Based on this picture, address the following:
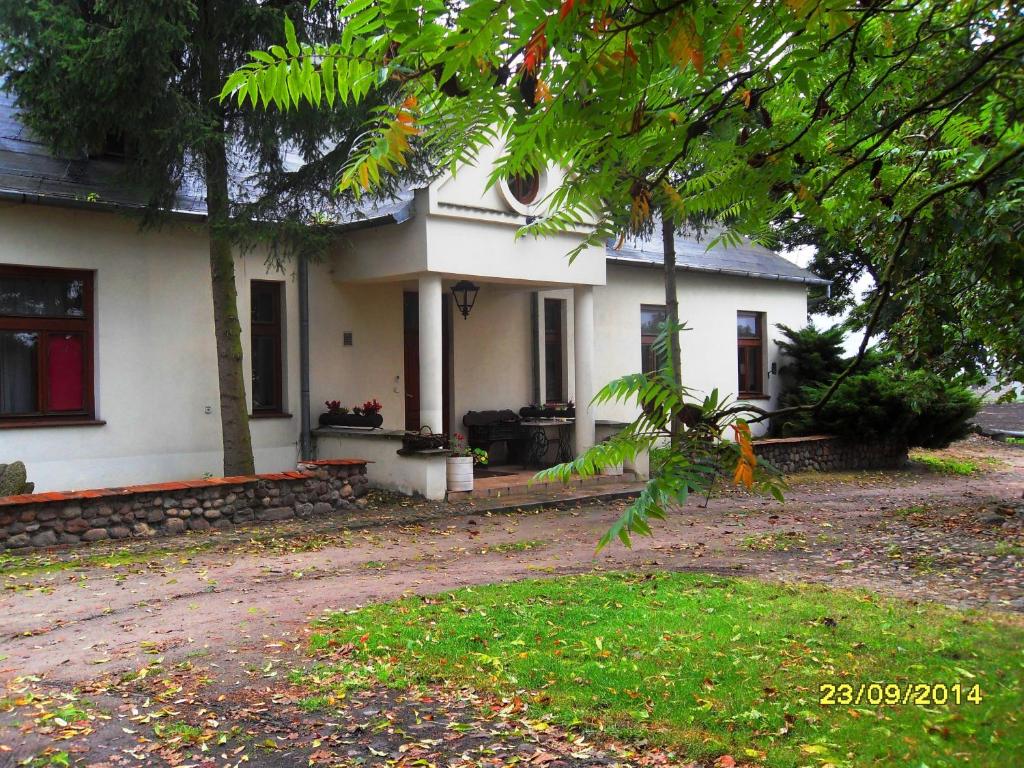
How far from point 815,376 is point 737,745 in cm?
1810

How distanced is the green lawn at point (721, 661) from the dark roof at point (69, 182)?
7.12 meters

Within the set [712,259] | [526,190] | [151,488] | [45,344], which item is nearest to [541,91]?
[151,488]

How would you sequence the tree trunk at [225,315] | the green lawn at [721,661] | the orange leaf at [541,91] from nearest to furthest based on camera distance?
1. the orange leaf at [541,91]
2. the green lawn at [721,661]
3. the tree trunk at [225,315]

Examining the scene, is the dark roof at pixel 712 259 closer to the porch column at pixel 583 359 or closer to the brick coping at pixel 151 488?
the porch column at pixel 583 359

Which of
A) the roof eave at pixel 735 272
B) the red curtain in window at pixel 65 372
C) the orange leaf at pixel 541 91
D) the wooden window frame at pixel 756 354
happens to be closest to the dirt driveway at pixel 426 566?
the red curtain in window at pixel 65 372

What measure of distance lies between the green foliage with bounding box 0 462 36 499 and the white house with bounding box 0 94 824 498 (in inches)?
28.4

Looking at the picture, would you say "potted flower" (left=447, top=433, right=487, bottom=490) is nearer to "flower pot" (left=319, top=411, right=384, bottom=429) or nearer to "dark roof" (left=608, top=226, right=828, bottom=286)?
"flower pot" (left=319, top=411, right=384, bottom=429)

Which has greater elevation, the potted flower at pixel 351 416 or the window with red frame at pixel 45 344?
the window with red frame at pixel 45 344

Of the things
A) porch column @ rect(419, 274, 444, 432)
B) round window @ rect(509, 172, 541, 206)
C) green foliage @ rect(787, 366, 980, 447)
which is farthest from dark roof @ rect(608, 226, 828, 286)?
porch column @ rect(419, 274, 444, 432)

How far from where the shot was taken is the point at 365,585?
8031 mm

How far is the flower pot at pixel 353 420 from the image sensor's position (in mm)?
13938

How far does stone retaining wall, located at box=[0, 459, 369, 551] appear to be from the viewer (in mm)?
9648

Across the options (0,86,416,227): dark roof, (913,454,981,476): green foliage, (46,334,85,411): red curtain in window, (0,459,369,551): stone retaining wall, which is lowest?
(913,454,981,476): green foliage

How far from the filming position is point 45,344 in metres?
11.4
